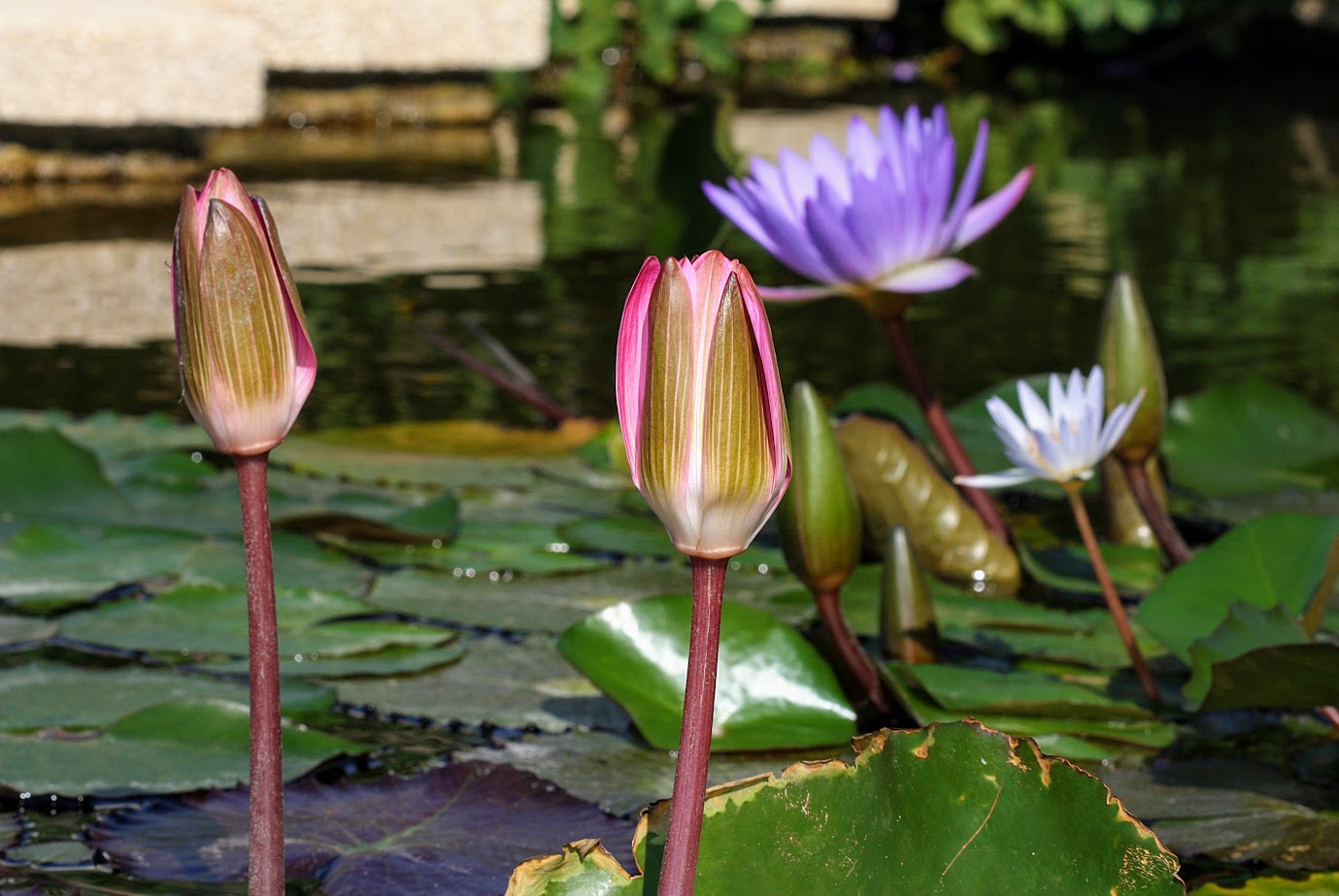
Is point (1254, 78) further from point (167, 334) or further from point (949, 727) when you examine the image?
point (949, 727)

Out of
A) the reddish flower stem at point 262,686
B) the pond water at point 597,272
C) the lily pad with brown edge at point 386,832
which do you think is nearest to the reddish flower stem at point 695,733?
the reddish flower stem at point 262,686

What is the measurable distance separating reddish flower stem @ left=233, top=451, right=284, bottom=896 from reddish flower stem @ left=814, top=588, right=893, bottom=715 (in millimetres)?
493

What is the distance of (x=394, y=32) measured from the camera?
19.5ft

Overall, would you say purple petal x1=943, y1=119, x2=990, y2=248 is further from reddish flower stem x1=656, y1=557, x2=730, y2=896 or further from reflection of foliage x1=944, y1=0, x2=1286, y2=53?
reflection of foliage x1=944, y1=0, x2=1286, y2=53

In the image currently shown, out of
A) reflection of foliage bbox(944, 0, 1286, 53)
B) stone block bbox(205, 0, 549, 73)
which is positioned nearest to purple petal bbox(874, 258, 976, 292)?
stone block bbox(205, 0, 549, 73)

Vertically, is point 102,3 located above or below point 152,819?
above

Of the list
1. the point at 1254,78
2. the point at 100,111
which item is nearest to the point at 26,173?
the point at 100,111

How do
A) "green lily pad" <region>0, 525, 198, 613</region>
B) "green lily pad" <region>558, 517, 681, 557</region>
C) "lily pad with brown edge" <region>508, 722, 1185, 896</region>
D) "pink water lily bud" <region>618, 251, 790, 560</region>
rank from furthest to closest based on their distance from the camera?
"green lily pad" <region>558, 517, 681, 557</region> < "green lily pad" <region>0, 525, 198, 613</region> < "lily pad with brown edge" <region>508, 722, 1185, 896</region> < "pink water lily bud" <region>618, 251, 790, 560</region>

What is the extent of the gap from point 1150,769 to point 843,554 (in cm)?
25

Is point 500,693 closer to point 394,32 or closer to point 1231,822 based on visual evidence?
point 1231,822

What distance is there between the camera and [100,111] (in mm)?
4113

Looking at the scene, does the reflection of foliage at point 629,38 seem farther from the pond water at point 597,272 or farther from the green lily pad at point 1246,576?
the green lily pad at point 1246,576

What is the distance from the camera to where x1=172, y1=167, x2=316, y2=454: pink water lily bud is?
56cm

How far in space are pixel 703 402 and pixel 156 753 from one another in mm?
595
